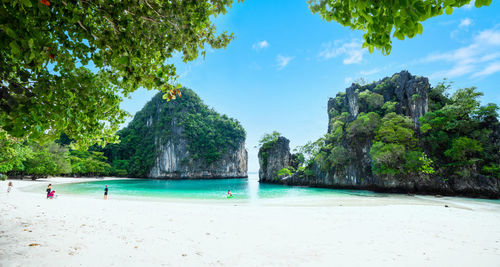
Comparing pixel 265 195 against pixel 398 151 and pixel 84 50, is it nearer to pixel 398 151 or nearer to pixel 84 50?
pixel 398 151

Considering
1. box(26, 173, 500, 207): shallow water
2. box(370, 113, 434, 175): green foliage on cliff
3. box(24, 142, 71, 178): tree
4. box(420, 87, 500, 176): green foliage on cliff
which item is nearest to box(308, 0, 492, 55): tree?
box(26, 173, 500, 207): shallow water

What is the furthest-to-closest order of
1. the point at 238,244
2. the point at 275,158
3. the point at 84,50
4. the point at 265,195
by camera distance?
the point at 275,158, the point at 265,195, the point at 238,244, the point at 84,50

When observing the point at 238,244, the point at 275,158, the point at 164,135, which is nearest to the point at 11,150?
the point at 238,244

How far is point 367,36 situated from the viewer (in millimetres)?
2119

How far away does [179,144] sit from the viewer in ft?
204

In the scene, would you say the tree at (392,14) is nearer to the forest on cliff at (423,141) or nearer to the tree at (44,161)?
the forest on cliff at (423,141)

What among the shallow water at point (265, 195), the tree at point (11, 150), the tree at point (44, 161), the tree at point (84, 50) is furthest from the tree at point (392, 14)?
the tree at point (44, 161)

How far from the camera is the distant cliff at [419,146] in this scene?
19.1 metres

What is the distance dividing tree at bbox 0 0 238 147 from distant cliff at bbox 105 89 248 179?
61.1 m

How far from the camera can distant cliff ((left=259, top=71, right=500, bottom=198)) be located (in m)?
19.1

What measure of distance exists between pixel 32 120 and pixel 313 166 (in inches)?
1354

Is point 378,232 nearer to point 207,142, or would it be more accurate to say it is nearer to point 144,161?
point 207,142

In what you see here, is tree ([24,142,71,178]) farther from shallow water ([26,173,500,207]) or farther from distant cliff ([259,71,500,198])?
distant cliff ([259,71,500,198])

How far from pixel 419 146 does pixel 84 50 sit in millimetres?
29622
